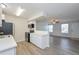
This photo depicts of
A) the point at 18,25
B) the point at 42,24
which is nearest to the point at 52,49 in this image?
the point at 42,24

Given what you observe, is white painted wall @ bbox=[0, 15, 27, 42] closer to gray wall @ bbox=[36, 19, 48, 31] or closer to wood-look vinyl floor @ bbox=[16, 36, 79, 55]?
wood-look vinyl floor @ bbox=[16, 36, 79, 55]

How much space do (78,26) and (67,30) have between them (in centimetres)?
17

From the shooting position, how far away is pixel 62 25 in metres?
1.40

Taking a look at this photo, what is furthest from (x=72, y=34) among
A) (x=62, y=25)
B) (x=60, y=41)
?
(x=60, y=41)

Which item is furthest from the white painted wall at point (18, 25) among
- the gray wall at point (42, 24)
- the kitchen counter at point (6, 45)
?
the gray wall at point (42, 24)

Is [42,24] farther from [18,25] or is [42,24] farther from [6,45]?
[6,45]

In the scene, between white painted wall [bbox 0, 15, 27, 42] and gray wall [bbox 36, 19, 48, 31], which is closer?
white painted wall [bbox 0, 15, 27, 42]

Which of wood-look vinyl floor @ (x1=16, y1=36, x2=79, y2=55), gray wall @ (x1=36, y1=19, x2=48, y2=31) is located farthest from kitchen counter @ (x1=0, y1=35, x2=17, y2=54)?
gray wall @ (x1=36, y1=19, x2=48, y2=31)

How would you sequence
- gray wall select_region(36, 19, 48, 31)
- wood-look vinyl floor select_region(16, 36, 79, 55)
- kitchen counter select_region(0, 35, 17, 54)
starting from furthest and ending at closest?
gray wall select_region(36, 19, 48, 31), wood-look vinyl floor select_region(16, 36, 79, 55), kitchen counter select_region(0, 35, 17, 54)

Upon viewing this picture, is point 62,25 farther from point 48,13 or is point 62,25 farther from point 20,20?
point 20,20

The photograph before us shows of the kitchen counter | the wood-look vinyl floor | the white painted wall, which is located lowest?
the wood-look vinyl floor

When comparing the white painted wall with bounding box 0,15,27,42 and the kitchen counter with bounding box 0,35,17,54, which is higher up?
the white painted wall with bounding box 0,15,27,42

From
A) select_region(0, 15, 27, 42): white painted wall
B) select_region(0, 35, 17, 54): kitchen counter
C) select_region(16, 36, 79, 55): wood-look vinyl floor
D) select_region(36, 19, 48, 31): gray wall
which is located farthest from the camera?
select_region(36, 19, 48, 31): gray wall

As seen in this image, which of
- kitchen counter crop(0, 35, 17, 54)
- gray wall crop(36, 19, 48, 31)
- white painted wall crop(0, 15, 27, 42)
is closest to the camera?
kitchen counter crop(0, 35, 17, 54)
